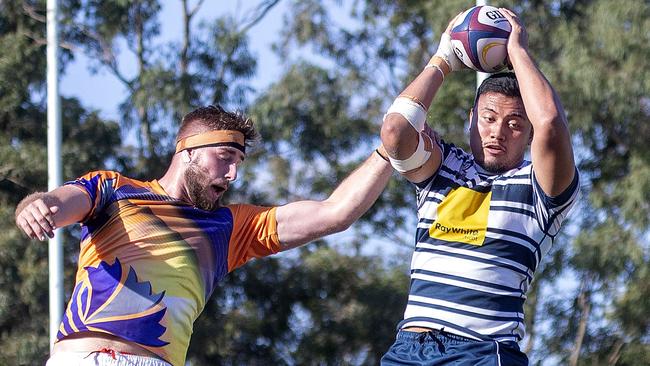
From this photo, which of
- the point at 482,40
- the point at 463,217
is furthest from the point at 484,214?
the point at 482,40

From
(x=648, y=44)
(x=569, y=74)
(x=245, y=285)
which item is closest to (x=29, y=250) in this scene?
(x=245, y=285)

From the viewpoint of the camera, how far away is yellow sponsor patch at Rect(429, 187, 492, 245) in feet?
16.0

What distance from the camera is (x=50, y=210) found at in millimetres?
5027

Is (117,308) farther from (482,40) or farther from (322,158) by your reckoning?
(322,158)

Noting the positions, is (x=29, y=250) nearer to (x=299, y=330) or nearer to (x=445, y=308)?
(x=299, y=330)

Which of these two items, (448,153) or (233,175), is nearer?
(448,153)

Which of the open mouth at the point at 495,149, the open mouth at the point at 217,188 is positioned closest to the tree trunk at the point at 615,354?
the open mouth at the point at 217,188

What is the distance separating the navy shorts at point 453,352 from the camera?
479cm

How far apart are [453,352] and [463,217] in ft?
1.71

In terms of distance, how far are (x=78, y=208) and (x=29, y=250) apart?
1387 centimetres

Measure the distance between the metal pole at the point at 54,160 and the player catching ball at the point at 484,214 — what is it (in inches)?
413

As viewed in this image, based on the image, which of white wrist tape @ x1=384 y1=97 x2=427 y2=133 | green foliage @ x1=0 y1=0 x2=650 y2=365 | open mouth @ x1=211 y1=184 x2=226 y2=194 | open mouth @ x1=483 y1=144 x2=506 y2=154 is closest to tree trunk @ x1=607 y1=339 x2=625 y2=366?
green foliage @ x1=0 y1=0 x2=650 y2=365

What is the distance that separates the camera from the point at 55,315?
15.0 m

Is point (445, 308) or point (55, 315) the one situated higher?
point (445, 308)
